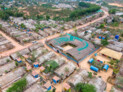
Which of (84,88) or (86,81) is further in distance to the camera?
(86,81)

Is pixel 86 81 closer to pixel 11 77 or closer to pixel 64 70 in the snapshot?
pixel 64 70

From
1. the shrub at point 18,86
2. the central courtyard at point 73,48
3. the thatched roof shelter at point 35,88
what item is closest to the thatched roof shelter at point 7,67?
the shrub at point 18,86

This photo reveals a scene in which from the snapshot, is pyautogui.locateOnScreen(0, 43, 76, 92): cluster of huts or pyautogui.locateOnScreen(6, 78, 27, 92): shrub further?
pyautogui.locateOnScreen(0, 43, 76, 92): cluster of huts

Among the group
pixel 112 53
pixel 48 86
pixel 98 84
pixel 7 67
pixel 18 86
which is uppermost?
pixel 18 86

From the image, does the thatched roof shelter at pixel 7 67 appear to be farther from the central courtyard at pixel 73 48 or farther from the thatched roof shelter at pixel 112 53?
the thatched roof shelter at pixel 112 53

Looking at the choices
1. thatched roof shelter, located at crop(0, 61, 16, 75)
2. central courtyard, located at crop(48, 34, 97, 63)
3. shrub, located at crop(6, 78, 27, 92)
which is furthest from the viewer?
central courtyard, located at crop(48, 34, 97, 63)

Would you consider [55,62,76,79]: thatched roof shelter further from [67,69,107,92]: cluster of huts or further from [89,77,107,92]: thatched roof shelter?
[89,77,107,92]: thatched roof shelter

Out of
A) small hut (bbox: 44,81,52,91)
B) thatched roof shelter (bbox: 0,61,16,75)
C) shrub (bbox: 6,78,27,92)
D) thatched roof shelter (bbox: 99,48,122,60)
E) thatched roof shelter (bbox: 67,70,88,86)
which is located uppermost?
shrub (bbox: 6,78,27,92)

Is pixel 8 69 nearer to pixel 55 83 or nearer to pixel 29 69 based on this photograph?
pixel 29 69

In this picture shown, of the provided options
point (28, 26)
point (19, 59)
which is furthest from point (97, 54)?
point (28, 26)

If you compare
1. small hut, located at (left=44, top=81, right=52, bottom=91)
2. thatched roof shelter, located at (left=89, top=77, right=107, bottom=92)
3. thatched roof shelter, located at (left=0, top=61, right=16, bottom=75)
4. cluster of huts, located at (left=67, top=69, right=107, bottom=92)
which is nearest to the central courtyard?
cluster of huts, located at (left=67, top=69, right=107, bottom=92)

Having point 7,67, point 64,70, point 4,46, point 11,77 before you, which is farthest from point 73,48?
point 4,46
